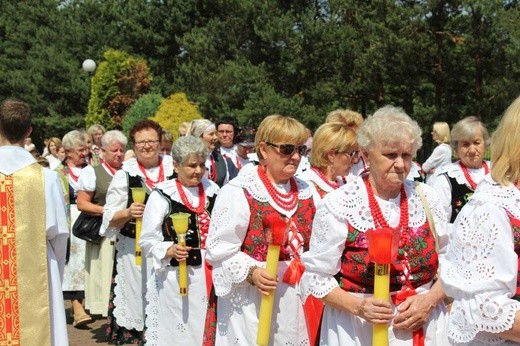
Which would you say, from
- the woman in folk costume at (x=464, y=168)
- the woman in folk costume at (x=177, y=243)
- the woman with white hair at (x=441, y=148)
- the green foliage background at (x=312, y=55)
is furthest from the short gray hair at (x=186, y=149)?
the green foliage background at (x=312, y=55)

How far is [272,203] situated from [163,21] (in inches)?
1554

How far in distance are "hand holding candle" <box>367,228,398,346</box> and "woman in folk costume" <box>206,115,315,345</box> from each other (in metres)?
1.24

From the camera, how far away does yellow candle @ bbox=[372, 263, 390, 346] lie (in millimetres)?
3600

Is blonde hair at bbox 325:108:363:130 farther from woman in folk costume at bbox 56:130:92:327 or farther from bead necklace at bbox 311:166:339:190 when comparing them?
woman in folk costume at bbox 56:130:92:327

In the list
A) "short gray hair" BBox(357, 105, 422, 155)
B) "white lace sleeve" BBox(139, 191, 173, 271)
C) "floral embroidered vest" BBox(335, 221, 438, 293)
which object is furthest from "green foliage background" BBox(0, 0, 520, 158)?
"floral embroidered vest" BBox(335, 221, 438, 293)

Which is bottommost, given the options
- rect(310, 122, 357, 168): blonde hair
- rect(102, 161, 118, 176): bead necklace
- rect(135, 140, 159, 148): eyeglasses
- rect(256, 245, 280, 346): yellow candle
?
rect(256, 245, 280, 346): yellow candle

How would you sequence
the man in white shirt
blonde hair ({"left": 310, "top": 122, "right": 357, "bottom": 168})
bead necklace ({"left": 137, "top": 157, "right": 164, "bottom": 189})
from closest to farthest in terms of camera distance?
blonde hair ({"left": 310, "top": 122, "right": 357, "bottom": 168})
the man in white shirt
bead necklace ({"left": 137, "top": 157, "right": 164, "bottom": 189})

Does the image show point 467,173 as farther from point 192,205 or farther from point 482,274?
point 482,274

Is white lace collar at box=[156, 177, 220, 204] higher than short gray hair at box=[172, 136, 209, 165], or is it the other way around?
short gray hair at box=[172, 136, 209, 165]

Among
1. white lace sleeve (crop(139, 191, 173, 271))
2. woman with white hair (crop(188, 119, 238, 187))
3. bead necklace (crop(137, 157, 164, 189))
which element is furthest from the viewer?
woman with white hair (crop(188, 119, 238, 187))

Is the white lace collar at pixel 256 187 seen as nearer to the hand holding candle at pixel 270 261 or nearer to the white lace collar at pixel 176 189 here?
the hand holding candle at pixel 270 261

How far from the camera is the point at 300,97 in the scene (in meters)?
31.2

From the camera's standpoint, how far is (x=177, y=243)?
6480mm

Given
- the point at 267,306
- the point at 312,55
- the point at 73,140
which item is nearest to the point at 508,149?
the point at 267,306
